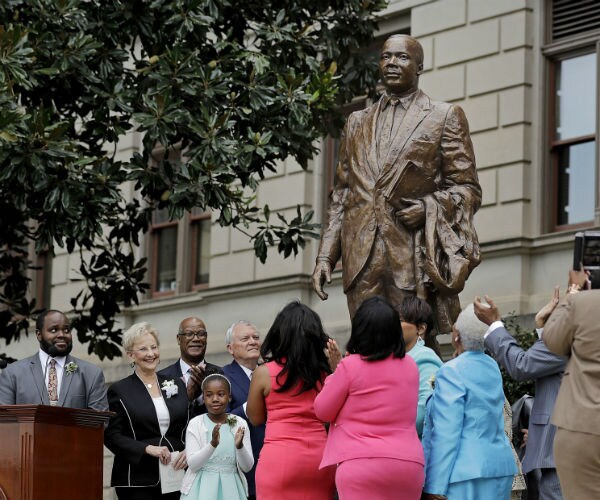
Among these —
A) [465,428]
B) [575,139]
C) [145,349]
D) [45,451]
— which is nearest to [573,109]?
[575,139]

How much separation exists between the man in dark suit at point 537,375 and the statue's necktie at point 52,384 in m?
3.67

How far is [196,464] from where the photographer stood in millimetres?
11211

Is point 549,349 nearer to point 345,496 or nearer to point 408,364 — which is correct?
point 408,364

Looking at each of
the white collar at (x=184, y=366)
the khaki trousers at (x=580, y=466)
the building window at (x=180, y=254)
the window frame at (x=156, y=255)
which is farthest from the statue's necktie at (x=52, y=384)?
the window frame at (x=156, y=255)

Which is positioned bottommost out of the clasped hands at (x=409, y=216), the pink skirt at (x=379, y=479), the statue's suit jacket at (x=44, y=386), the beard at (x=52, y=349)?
the pink skirt at (x=379, y=479)

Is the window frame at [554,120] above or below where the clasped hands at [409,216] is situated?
above

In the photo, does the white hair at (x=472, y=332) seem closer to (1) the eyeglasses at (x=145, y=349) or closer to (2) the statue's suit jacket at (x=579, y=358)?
(2) the statue's suit jacket at (x=579, y=358)

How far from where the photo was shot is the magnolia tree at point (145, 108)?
15.4 m

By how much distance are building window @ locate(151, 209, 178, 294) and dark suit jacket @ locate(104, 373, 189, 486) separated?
13793mm

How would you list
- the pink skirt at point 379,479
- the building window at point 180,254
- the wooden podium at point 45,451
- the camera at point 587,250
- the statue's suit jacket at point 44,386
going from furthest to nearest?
1. the building window at point 180,254
2. the statue's suit jacket at point 44,386
3. the wooden podium at point 45,451
4. the camera at point 587,250
5. the pink skirt at point 379,479

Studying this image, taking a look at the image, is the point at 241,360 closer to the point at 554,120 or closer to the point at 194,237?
the point at 554,120

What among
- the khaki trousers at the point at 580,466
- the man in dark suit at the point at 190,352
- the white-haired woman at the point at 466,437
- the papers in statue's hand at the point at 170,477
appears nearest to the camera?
the khaki trousers at the point at 580,466

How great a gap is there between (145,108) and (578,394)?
26.5 feet

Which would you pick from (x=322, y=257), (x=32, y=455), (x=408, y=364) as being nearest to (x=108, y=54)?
(x=322, y=257)
